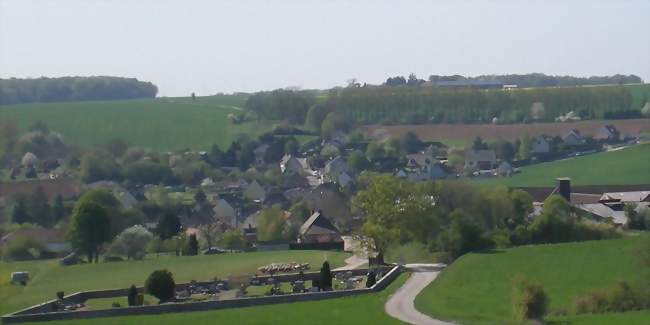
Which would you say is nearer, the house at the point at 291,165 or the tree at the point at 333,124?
the house at the point at 291,165

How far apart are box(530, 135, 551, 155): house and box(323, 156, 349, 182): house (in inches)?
453

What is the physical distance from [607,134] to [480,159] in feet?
35.5

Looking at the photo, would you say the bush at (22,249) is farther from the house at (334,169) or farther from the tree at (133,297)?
the house at (334,169)

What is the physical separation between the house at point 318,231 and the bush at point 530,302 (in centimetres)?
2247

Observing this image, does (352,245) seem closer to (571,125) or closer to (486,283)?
(486,283)

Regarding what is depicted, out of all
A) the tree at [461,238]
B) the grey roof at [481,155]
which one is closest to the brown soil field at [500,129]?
the grey roof at [481,155]

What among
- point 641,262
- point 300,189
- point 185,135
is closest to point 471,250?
point 641,262

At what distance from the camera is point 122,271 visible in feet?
145

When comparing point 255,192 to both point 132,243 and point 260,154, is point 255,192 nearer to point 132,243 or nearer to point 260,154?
point 260,154

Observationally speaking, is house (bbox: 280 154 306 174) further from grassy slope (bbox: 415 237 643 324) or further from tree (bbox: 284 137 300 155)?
grassy slope (bbox: 415 237 643 324)

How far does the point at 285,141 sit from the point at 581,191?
3298 centimetres

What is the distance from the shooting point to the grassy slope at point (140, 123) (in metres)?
98.6

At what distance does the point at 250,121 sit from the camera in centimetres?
10631

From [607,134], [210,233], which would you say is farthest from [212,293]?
[607,134]
